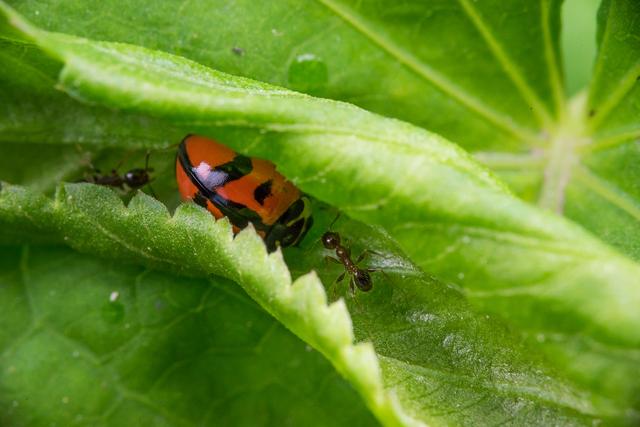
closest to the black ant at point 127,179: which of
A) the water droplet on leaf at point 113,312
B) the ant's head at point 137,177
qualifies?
the ant's head at point 137,177

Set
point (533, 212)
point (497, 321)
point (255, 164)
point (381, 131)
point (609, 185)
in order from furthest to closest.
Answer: point (609, 185) → point (255, 164) → point (497, 321) → point (381, 131) → point (533, 212)

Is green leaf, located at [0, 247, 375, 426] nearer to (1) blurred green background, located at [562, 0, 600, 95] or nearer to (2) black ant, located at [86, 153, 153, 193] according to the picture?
(2) black ant, located at [86, 153, 153, 193]

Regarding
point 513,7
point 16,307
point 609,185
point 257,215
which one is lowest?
point 16,307

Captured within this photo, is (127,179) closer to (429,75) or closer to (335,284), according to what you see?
(335,284)

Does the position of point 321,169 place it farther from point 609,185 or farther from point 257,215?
point 609,185

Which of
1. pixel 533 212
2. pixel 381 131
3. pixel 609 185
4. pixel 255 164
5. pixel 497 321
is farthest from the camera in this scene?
pixel 609 185

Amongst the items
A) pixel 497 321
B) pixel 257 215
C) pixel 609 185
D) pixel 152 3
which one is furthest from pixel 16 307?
pixel 609 185
